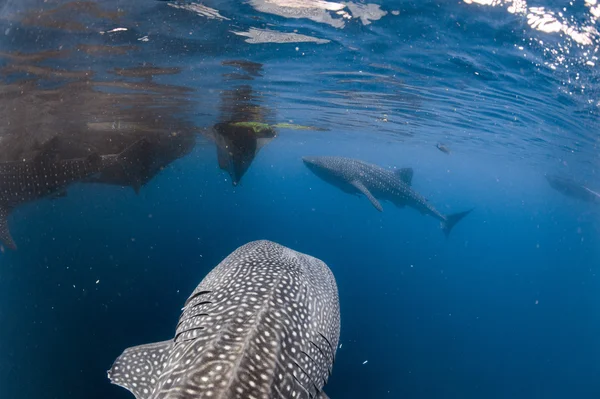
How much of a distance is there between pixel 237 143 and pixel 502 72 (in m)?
9.85

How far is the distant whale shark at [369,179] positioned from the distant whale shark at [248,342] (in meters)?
11.3

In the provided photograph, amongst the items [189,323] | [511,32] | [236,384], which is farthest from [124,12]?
[511,32]

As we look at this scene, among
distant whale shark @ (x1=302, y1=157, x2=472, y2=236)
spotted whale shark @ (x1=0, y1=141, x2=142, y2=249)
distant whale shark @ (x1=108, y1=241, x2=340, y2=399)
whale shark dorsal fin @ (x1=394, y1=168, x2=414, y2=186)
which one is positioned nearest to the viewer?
distant whale shark @ (x1=108, y1=241, x2=340, y2=399)

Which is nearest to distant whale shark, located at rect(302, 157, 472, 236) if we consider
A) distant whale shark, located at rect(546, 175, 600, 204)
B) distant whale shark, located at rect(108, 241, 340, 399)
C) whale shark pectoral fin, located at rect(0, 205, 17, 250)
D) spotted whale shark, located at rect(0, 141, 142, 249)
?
spotted whale shark, located at rect(0, 141, 142, 249)

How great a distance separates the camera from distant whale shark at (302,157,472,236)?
52.0 feet

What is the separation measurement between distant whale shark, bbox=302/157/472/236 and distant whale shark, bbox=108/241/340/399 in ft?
37.2

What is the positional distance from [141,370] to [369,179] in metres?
13.5

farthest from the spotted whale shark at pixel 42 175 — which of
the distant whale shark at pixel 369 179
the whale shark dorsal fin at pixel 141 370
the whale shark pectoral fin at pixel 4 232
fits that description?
the whale shark dorsal fin at pixel 141 370

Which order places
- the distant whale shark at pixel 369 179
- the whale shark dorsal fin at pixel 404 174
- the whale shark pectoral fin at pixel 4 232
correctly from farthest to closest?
1. the whale shark dorsal fin at pixel 404 174
2. the distant whale shark at pixel 369 179
3. the whale shark pectoral fin at pixel 4 232

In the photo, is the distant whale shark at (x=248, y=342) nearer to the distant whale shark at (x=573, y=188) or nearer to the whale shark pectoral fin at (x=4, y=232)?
the whale shark pectoral fin at (x=4, y=232)

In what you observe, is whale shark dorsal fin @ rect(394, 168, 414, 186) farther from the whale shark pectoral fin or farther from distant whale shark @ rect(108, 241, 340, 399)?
the whale shark pectoral fin

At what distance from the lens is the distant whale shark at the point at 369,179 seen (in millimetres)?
15859

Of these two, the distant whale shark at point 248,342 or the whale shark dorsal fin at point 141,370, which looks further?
the whale shark dorsal fin at point 141,370

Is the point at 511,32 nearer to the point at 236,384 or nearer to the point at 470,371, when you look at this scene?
the point at 236,384
